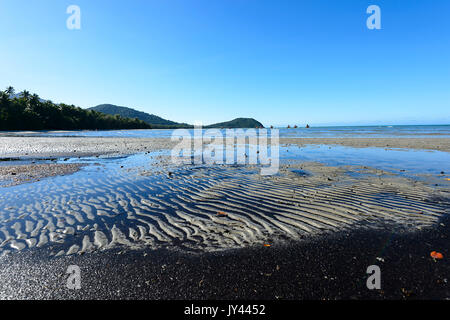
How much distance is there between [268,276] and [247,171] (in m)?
8.91

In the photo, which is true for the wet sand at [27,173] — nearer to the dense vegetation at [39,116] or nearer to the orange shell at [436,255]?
the orange shell at [436,255]

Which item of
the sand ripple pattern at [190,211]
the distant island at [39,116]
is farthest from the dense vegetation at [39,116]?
the sand ripple pattern at [190,211]

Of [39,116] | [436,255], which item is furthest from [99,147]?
[39,116]

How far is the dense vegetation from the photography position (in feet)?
258

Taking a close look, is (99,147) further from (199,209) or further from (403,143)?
(403,143)

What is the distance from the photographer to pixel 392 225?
5.38 m

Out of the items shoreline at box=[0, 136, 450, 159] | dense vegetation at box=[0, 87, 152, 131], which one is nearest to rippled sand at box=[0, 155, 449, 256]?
shoreline at box=[0, 136, 450, 159]

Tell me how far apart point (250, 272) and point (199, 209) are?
10.8ft

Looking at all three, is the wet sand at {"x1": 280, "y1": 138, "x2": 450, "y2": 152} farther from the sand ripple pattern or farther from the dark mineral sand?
the dark mineral sand

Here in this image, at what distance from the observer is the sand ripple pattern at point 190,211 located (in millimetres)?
4891

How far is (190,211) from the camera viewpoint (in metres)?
6.52

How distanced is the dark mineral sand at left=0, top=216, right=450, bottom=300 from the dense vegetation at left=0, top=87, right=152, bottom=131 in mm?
104802

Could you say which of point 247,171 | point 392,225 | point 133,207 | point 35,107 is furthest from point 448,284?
point 35,107
